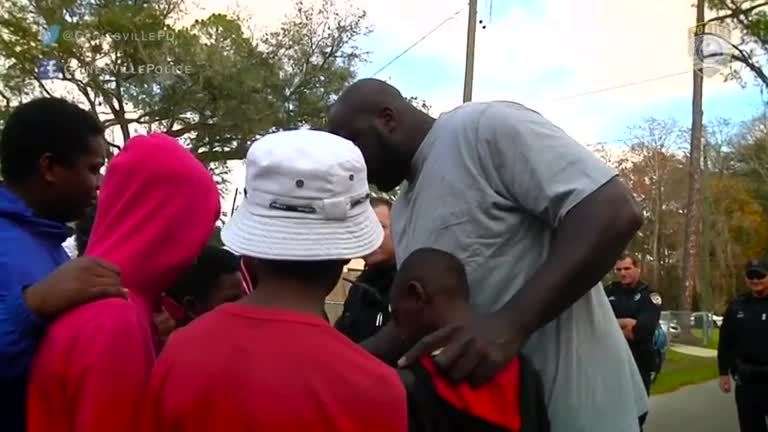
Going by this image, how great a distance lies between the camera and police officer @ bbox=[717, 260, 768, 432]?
9500 mm

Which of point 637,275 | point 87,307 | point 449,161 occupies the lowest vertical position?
point 637,275

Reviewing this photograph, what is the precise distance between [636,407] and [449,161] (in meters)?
0.74

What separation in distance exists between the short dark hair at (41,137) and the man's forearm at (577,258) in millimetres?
1123

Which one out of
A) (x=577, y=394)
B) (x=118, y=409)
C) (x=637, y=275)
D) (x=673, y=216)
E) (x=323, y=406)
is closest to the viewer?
(x=323, y=406)

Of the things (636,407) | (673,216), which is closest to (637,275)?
(636,407)

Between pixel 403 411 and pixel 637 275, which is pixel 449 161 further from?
pixel 637 275

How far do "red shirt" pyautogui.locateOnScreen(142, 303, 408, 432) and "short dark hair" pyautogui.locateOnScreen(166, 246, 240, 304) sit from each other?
4.40 ft

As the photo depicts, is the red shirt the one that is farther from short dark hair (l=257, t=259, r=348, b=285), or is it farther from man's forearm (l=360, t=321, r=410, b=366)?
man's forearm (l=360, t=321, r=410, b=366)

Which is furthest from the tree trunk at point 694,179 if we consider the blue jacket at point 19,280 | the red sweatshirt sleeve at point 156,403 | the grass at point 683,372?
the red sweatshirt sleeve at point 156,403

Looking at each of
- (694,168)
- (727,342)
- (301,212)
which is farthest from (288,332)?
(694,168)

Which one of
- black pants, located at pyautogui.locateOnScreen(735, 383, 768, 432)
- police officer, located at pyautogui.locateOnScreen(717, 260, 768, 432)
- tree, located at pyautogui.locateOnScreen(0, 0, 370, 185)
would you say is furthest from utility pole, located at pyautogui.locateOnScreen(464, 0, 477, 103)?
black pants, located at pyautogui.locateOnScreen(735, 383, 768, 432)

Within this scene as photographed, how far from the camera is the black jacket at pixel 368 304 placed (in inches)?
201

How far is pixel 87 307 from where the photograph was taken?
216cm

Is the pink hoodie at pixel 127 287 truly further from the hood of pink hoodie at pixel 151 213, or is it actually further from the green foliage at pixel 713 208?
the green foliage at pixel 713 208
